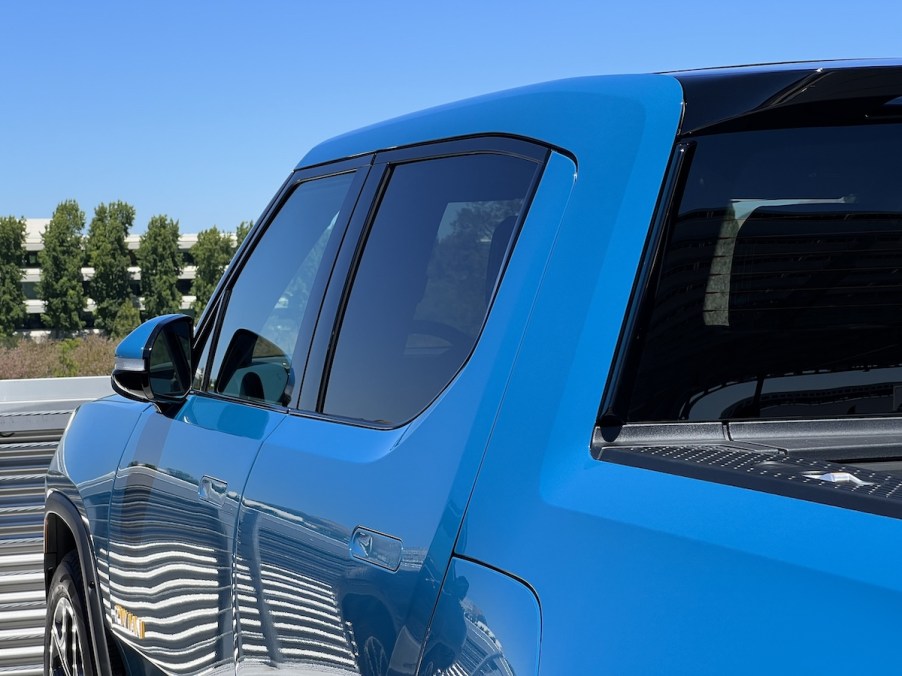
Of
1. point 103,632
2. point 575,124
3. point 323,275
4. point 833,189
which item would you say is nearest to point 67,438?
point 103,632

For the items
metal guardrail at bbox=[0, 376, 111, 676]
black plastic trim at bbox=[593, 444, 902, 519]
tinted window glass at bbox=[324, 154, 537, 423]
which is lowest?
metal guardrail at bbox=[0, 376, 111, 676]

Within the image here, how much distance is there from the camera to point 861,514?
1.31 meters

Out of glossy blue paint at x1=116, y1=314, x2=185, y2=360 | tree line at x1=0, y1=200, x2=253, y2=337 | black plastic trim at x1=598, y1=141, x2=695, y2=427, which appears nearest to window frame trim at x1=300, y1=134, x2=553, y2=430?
black plastic trim at x1=598, y1=141, x2=695, y2=427

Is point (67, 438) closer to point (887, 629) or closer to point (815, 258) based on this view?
point (815, 258)

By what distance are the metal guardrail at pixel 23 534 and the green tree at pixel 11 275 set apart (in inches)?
3857

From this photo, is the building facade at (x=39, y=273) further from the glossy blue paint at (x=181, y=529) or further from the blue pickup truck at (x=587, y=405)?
the blue pickup truck at (x=587, y=405)

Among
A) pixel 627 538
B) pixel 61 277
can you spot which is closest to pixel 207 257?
pixel 61 277

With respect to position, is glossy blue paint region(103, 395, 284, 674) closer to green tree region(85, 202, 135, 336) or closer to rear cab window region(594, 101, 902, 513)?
rear cab window region(594, 101, 902, 513)

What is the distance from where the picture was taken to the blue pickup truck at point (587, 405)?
141 cm

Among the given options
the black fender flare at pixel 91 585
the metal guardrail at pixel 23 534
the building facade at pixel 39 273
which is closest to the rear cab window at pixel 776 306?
the black fender flare at pixel 91 585

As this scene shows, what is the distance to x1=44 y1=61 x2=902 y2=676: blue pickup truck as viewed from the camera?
1.41m

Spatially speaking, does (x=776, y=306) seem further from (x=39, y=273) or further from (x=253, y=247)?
(x=39, y=273)

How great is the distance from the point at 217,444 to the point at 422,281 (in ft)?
2.45

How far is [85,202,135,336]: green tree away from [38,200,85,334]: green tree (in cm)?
158
